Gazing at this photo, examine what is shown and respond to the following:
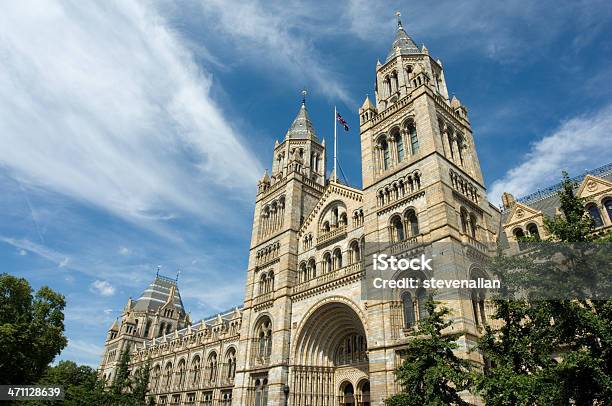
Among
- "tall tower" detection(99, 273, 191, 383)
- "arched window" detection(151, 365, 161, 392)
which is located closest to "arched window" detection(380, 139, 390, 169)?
"arched window" detection(151, 365, 161, 392)

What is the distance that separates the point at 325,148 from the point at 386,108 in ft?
44.8

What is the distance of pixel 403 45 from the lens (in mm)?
37031

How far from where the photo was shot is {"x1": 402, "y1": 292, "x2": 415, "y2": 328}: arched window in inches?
976

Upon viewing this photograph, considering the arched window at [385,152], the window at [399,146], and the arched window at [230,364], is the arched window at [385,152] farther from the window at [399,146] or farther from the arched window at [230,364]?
the arched window at [230,364]

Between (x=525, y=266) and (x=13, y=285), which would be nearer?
(x=525, y=266)

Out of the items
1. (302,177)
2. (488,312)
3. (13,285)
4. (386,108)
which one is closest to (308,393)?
(488,312)

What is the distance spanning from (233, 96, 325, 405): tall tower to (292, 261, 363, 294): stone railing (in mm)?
1511

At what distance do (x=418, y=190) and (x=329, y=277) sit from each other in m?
9.68

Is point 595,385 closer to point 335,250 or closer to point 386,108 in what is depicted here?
point 335,250

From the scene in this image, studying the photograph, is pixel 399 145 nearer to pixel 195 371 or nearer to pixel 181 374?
pixel 195 371

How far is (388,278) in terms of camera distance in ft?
86.2

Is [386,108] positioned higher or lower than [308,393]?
higher

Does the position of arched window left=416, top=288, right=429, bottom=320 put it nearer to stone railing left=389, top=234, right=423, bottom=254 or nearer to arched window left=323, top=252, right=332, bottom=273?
stone railing left=389, top=234, right=423, bottom=254

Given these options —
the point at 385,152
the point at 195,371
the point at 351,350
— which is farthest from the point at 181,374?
the point at 385,152
